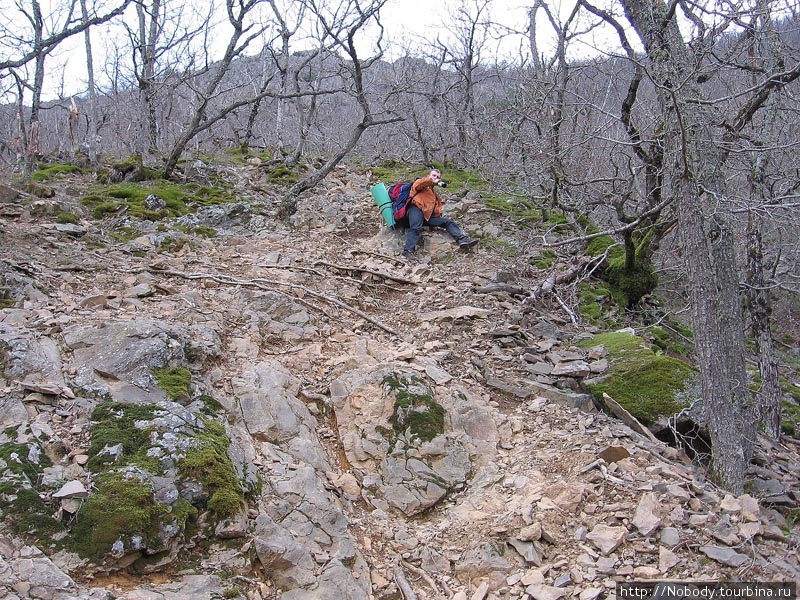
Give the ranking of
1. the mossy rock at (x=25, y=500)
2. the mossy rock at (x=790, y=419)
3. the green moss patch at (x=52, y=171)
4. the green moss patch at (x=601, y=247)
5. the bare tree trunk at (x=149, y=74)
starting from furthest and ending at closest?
the bare tree trunk at (x=149, y=74), the green moss patch at (x=52, y=171), the green moss patch at (x=601, y=247), the mossy rock at (x=790, y=419), the mossy rock at (x=25, y=500)

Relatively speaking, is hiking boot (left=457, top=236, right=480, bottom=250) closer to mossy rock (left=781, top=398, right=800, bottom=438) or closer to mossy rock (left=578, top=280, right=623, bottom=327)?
mossy rock (left=578, top=280, right=623, bottom=327)

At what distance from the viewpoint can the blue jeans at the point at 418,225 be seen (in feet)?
28.3

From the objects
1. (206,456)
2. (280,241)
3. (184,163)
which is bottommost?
(206,456)

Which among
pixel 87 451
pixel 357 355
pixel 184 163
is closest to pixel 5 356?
pixel 87 451

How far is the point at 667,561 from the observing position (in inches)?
125

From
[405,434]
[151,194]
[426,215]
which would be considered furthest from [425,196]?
[405,434]

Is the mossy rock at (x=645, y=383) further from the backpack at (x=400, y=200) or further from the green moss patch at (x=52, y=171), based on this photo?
the green moss patch at (x=52, y=171)

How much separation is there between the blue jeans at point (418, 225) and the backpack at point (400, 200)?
0.37 feet

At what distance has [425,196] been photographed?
352 inches

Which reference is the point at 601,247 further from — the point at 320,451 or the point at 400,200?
the point at 320,451

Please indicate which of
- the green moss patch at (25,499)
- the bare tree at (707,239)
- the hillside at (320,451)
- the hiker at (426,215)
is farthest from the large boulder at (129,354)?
the hiker at (426,215)

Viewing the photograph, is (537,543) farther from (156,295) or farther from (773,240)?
(773,240)

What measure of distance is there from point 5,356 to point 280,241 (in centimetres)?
495

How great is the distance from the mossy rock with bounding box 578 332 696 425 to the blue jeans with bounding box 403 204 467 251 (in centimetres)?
368
